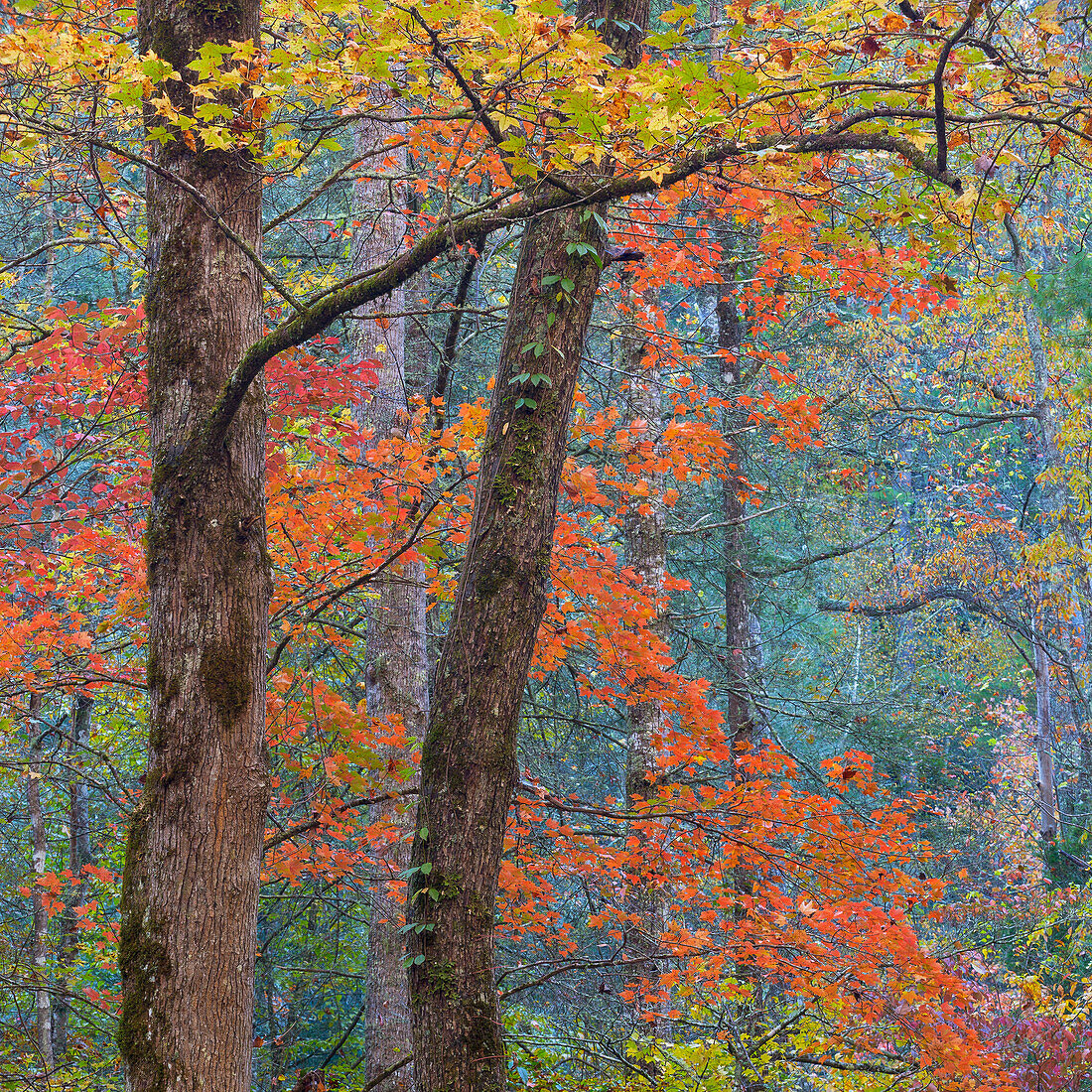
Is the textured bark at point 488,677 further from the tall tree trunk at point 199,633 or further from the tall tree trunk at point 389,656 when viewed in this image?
the tall tree trunk at point 389,656

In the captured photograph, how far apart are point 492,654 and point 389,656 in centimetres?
330

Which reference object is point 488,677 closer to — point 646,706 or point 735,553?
point 646,706

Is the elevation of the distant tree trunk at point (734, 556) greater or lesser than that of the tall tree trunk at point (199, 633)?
greater

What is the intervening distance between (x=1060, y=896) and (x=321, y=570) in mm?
10227

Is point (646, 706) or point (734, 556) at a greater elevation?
point (734, 556)

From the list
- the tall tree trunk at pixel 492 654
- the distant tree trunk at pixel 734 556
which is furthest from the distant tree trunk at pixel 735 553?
the tall tree trunk at pixel 492 654

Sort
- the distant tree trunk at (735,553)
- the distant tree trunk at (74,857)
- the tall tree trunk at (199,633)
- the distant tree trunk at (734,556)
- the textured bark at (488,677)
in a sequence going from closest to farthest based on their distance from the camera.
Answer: the tall tree trunk at (199,633) → the textured bark at (488,677) → the distant tree trunk at (74,857) → the distant tree trunk at (735,553) → the distant tree trunk at (734,556)

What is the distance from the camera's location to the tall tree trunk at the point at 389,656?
6.06 meters

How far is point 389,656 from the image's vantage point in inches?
266

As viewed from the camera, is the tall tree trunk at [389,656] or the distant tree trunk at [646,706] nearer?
the distant tree trunk at [646,706]

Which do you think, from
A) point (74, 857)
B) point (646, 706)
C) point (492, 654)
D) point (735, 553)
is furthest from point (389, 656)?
point (735, 553)

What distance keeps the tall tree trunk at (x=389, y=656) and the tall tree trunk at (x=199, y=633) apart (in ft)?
6.37

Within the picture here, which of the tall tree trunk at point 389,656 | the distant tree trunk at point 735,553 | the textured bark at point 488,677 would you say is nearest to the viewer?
the textured bark at point 488,677

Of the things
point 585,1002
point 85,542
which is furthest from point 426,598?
point 585,1002
